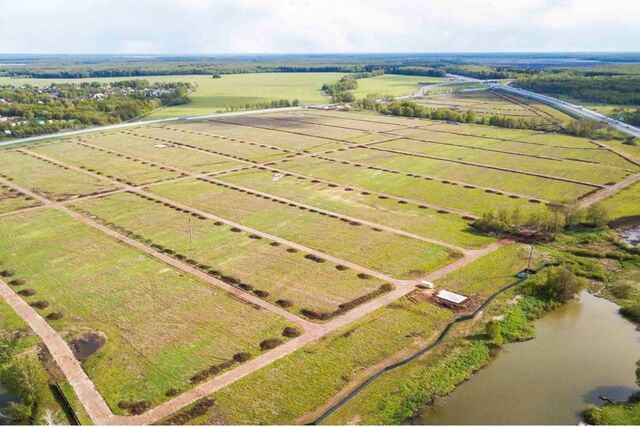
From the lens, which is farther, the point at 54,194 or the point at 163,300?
the point at 54,194

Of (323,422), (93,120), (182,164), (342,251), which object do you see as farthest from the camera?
(93,120)

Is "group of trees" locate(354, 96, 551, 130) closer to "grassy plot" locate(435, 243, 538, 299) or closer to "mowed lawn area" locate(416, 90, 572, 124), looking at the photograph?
"mowed lawn area" locate(416, 90, 572, 124)

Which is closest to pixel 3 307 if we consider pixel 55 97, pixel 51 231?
pixel 51 231

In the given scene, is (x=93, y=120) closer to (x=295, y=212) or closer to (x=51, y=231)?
(x=51, y=231)

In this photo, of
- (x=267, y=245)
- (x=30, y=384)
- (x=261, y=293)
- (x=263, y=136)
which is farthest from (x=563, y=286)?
(x=263, y=136)

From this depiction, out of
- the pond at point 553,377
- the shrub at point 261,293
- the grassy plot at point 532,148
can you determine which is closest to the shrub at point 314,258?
the shrub at point 261,293

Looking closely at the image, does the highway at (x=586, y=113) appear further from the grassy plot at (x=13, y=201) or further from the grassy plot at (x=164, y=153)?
the grassy plot at (x=13, y=201)
